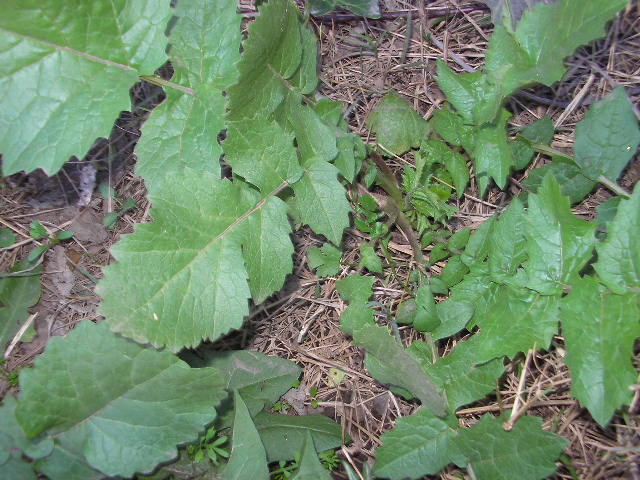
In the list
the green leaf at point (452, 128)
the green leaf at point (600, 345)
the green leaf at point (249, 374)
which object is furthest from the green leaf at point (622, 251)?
the green leaf at point (249, 374)

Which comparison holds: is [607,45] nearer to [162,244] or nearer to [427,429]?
[427,429]

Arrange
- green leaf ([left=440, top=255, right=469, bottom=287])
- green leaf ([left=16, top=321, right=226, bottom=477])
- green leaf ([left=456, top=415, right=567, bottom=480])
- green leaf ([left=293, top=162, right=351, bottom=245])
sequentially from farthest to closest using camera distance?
green leaf ([left=440, top=255, right=469, bottom=287])
green leaf ([left=293, top=162, right=351, bottom=245])
green leaf ([left=16, top=321, right=226, bottom=477])
green leaf ([left=456, top=415, right=567, bottom=480])

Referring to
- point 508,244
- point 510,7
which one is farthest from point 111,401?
point 510,7

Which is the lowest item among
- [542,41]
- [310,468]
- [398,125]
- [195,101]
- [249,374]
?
[310,468]

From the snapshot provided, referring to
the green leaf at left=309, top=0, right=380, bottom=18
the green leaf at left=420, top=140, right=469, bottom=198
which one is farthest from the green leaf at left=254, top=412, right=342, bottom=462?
the green leaf at left=309, top=0, right=380, bottom=18

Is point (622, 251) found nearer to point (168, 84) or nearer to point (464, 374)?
point (464, 374)

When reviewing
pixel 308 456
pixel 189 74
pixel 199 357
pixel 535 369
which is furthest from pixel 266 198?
pixel 535 369

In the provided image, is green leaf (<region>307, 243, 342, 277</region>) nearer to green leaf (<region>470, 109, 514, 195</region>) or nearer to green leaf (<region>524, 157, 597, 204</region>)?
green leaf (<region>470, 109, 514, 195</region>)
